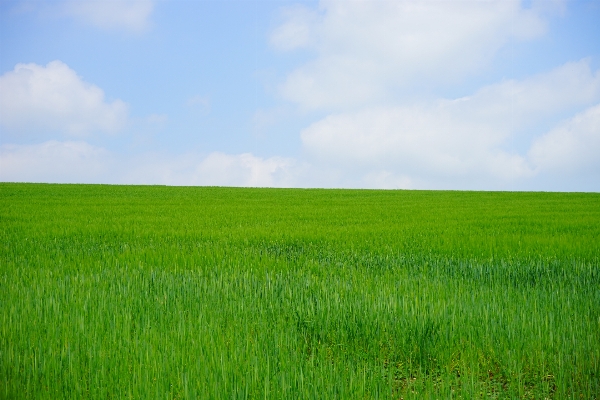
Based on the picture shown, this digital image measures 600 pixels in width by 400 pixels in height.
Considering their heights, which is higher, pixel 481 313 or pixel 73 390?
pixel 481 313

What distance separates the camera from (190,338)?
13.0 feet

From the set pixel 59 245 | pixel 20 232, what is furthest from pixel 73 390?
pixel 20 232

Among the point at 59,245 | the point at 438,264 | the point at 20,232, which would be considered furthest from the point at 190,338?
the point at 20,232

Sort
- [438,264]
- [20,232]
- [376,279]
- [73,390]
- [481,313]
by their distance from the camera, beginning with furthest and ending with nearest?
[20,232], [438,264], [376,279], [481,313], [73,390]

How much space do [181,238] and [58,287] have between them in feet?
18.4

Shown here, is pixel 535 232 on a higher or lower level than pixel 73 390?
higher

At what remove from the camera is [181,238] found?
11711 mm

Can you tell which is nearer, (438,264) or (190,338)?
(190,338)

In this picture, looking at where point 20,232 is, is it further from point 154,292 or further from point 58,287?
point 154,292

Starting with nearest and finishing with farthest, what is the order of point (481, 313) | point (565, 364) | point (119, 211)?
1. point (565, 364)
2. point (481, 313)
3. point (119, 211)

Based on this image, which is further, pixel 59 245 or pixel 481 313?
Answer: pixel 59 245

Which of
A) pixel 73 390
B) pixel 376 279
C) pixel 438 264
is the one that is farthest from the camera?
pixel 438 264

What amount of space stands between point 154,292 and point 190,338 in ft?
6.84

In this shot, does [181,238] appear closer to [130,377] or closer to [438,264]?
[438,264]
